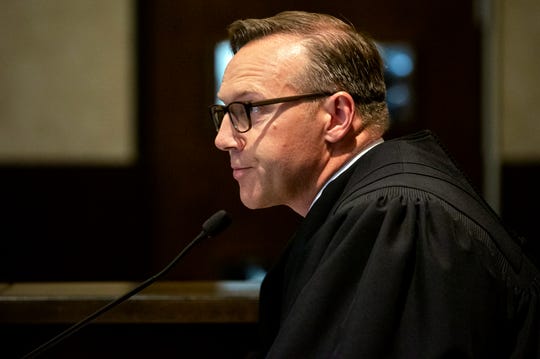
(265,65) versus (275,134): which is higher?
(265,65)

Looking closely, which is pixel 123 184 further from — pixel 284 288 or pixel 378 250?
pixel 378 250

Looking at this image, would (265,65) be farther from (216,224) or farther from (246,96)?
(216,224)

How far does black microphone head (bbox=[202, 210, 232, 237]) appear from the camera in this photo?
1490 millimetres

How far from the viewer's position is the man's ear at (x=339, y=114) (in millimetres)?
1513

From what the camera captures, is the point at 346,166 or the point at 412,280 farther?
the point at 346,166

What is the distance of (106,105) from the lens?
3.86m

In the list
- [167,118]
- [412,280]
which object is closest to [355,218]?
[412,280]

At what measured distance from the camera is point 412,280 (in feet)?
3.73

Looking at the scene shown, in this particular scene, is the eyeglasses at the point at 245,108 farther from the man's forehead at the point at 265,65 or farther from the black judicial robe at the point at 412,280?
the black judicial robe at the point at 412,280

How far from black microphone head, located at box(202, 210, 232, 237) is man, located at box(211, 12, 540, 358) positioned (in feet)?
0.28

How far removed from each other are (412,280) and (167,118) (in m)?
2.94

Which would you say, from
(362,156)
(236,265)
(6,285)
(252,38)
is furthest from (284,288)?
(236,265)

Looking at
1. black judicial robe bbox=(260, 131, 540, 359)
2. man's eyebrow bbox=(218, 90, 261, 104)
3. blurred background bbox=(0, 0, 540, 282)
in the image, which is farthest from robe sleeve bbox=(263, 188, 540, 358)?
blurred background bbox=(0, 0, 540, 282)

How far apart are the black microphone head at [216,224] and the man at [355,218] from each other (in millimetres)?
85
